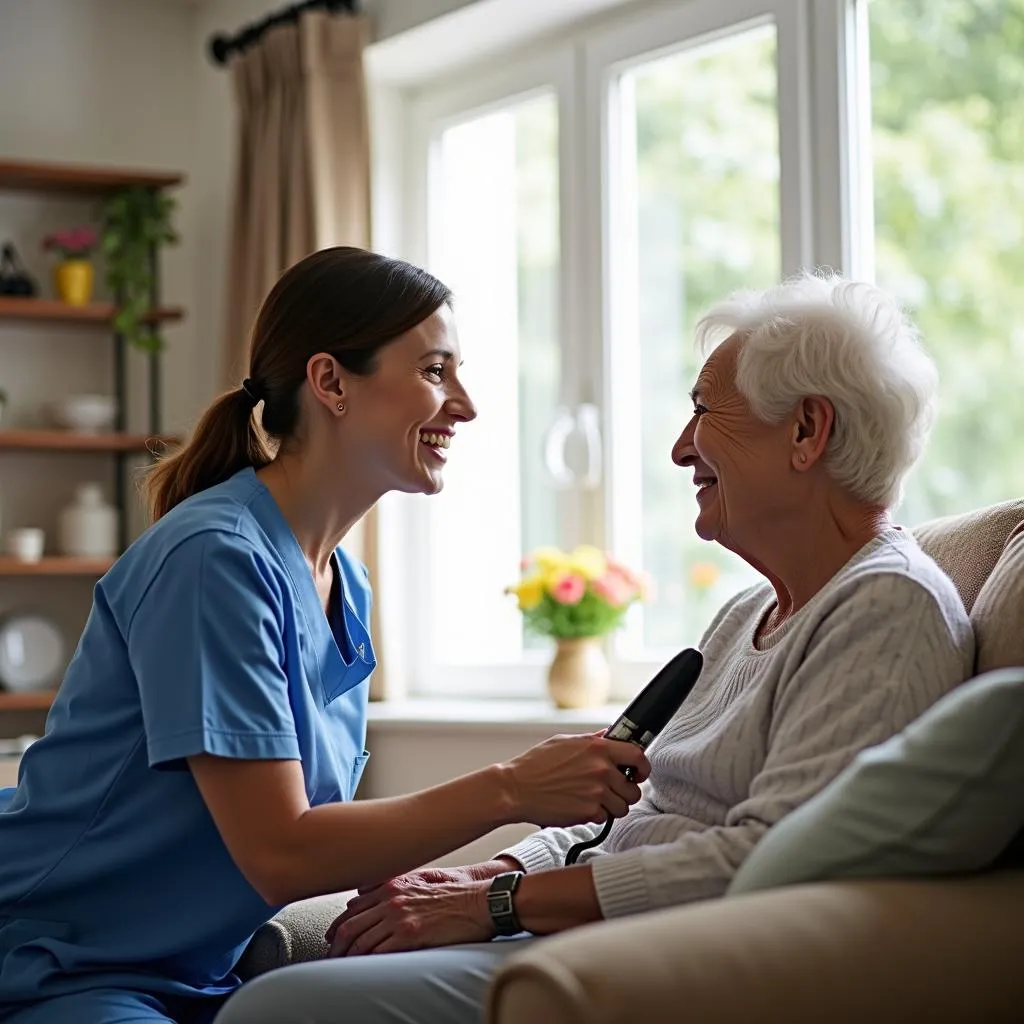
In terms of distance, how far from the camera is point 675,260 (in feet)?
11.7

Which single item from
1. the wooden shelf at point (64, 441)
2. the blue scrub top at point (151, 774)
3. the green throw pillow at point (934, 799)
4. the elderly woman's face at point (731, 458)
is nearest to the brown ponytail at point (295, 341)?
the blue scrub top at point (151, 774)

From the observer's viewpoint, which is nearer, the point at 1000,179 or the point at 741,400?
the point at 741,400

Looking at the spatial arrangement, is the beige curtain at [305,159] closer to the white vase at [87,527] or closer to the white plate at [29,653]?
the white vase at [87,527]

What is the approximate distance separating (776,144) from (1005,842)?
230 cm

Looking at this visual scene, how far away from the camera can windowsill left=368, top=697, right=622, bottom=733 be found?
3207 millimetres

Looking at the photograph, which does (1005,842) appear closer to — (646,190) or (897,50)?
(897,50)

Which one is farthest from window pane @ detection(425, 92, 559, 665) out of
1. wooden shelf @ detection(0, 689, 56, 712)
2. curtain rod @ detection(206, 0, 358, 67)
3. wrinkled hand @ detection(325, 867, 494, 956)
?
wrinkled hand @ detection(325, 867, 494, 956)

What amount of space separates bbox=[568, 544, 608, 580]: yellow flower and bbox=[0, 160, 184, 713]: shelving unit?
1.26 m

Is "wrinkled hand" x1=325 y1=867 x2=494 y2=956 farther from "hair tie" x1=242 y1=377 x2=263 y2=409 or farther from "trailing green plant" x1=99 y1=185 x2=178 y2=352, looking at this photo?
"trailing green plant" x1=99 y1=185 x2=178 y2=352

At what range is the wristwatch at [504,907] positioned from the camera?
1.59 m

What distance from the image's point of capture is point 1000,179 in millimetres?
2979

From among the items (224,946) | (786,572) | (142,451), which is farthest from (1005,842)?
(142,451)

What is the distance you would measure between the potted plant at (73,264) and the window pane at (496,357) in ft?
3.31

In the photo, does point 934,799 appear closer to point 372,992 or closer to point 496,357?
point 372,992
